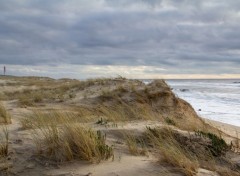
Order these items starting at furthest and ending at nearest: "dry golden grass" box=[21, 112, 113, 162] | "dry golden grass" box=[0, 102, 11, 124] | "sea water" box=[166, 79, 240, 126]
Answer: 1. "sea water" box=[166, 79, 240, 126]
2. "dry golden grass" box=[0, 102, 11, 124]
3. "dry golden grass" box=[21, 112, 113, 162]

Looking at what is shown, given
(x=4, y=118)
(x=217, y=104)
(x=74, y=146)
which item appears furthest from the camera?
(x=217, y=104)

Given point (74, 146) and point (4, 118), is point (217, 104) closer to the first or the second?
point (4, 118)

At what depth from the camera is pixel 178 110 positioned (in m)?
11.5

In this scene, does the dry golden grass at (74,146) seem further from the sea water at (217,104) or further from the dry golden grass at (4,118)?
the sea water at (217,104)

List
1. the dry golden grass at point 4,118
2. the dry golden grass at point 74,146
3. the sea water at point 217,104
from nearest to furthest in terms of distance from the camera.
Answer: the dry golden grass at point 74,146 < the dry golden grass at point 4,118 < the sea water at point 217,104

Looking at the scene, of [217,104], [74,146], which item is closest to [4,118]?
[74,146]

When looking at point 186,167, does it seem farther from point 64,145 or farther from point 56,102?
point 56,102

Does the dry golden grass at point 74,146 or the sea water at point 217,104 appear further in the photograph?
the sea water at point 217,104

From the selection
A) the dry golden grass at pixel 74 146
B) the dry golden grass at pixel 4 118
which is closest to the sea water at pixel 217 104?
the dry golden grass at pixel 4 118

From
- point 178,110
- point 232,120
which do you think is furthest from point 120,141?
point 232,120

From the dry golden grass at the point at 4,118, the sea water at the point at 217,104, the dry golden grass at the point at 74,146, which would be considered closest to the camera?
the dry golden grass at the point at 74,146

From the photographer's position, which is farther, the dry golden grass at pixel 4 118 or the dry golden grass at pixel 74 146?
→ the dry golden grass at pixel 4 118

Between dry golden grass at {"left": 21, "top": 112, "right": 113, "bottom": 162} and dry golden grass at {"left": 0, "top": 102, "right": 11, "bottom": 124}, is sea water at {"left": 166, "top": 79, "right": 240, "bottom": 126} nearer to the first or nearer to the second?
dry golden grass at {"left": 0, "top": 102, "right": 11, "bottom": 124}

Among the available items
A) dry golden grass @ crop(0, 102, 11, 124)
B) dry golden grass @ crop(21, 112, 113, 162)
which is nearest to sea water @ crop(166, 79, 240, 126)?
dry golden grass @ crop(0, 102, 11, 124)
